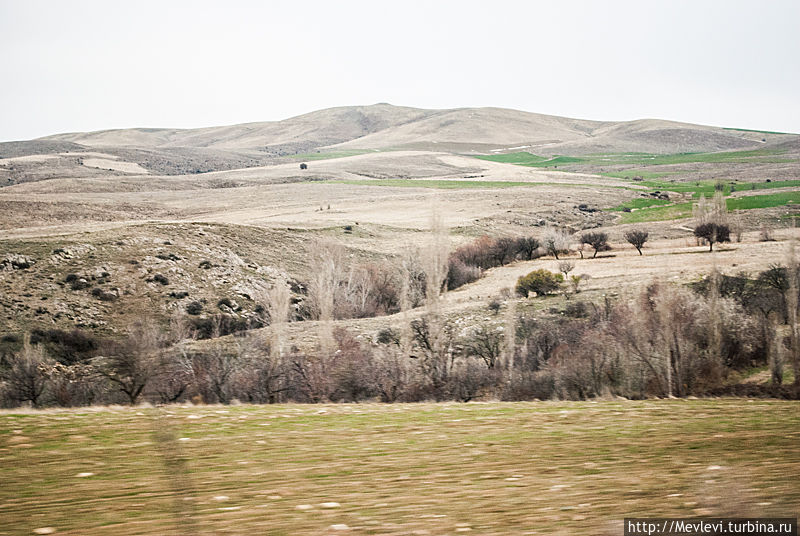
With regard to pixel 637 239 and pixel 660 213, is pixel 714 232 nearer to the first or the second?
pixel 637 239

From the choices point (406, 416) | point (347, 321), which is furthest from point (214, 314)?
point (406, 416)

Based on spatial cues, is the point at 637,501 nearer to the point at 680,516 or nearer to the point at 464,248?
the point at 680,516

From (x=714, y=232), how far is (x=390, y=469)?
6342cm

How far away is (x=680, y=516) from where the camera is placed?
662cm

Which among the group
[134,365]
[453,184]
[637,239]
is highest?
[453,184]

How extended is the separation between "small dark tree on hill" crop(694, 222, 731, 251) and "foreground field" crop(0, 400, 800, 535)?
5643 centimetres

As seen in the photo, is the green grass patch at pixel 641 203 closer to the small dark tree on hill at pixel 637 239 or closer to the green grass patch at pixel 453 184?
the green grass patch at pixel 453 184

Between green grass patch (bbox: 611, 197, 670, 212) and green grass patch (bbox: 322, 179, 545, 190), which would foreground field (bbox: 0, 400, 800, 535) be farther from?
green grass patch (bbox: 322, 179, 545, 190)

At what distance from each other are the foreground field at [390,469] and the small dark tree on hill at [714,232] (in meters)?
56.4

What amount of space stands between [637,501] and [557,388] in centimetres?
2552

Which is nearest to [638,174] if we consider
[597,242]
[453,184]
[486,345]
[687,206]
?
[453,184]

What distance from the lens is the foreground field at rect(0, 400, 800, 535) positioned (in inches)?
270

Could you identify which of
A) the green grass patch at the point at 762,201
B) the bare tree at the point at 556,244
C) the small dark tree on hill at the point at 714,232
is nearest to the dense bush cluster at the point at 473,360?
the small dark tree on hill at the point at 714,232

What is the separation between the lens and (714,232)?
64562mm
